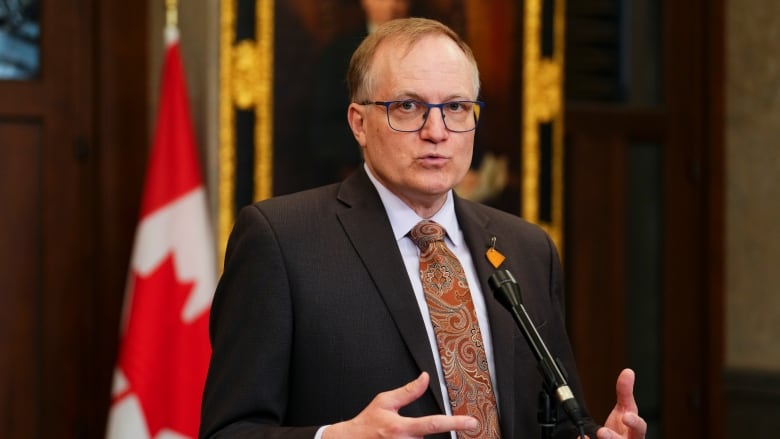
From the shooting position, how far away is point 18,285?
483cm

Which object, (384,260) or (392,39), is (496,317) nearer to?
(384,260)

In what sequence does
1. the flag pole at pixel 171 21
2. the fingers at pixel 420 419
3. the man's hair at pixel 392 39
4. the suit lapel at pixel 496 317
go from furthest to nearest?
the flag pole at pixel 171 21 → the man's hair at pixel 392 39 → the suit lapel at pixel 496 317 → the fingers at pixel 420 419

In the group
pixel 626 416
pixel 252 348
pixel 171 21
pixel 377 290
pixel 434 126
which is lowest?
pixel 626 416

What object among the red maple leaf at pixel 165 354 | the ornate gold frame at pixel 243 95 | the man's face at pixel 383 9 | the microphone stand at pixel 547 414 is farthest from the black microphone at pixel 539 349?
the man's face at pixel 383 9

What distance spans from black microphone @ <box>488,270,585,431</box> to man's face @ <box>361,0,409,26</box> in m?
3.01

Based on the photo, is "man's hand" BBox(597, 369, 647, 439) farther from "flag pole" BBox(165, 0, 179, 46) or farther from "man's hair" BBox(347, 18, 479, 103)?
"flag pole" BBox(165, 0, 179, 46)

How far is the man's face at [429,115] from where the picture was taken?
2.52m

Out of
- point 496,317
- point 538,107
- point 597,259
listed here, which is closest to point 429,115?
point 496,317

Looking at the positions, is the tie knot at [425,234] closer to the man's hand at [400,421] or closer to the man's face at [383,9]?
the man's hand at [400,421]

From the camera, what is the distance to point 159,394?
4570 mm

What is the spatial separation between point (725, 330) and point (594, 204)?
1170 millimetres

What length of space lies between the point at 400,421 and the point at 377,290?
0.45m

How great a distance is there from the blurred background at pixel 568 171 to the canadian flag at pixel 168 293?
0.20 m

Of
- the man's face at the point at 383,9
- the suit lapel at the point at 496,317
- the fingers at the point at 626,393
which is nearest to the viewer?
the fingers at the point at 626,393
